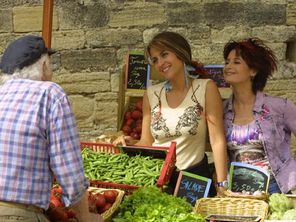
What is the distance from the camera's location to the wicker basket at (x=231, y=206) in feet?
13.0

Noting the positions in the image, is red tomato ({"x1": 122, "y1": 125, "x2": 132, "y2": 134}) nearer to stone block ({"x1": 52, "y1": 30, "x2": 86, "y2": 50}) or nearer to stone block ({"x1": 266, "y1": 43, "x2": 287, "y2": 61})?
stone block ({"x1": 52, "y1": 30, "x2": 86, "y2": 50})

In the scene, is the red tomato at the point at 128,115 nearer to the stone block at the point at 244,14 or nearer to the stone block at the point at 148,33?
the stone block at the point at 148,33

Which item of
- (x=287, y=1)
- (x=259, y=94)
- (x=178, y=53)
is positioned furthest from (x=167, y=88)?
(x=287, y=1)

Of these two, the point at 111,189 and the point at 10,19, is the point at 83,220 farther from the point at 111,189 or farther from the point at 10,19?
the point at 10,19

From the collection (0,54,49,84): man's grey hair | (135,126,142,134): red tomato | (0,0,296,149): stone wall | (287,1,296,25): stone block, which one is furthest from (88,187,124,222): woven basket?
(287,1,296,25): stone block

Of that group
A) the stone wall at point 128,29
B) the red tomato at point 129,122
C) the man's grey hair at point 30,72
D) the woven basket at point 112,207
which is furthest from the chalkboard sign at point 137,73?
the man's grey hair at point 30,72

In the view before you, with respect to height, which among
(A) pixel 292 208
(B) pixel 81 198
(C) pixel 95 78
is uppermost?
(C) pixel 95 78

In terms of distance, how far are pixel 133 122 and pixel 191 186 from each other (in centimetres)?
162

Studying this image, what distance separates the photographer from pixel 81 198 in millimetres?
3078

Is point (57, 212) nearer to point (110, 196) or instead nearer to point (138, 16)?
point (110, 196)

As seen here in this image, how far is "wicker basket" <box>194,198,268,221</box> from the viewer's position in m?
3.96

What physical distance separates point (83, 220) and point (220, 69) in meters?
3.08

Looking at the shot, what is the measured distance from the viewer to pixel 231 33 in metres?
6.81

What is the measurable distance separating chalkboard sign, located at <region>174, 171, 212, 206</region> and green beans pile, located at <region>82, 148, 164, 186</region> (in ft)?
0.71
